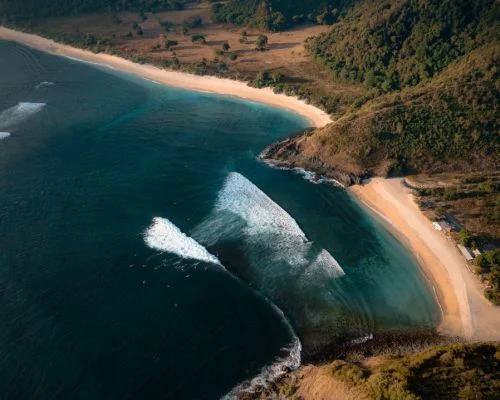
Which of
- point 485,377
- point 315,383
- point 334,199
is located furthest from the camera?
point 334,199

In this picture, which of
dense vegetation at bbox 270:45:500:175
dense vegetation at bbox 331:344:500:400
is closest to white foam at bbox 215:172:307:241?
dense vegetation at bbox 270:45:500:175

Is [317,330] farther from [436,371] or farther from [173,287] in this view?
[173,287]

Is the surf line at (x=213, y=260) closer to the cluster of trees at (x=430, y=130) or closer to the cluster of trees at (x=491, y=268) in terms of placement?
the cluster of trees at (x=491, y=268)

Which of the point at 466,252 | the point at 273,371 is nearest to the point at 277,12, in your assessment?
the point at 466,252

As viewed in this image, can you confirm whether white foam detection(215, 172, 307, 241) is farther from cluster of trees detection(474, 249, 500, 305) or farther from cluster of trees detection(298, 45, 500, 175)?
cluster of trees detection(474, 249, 500, 305)

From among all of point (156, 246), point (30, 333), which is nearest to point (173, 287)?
point (156, 246)

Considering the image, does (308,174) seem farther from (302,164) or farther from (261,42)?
(261,42)
